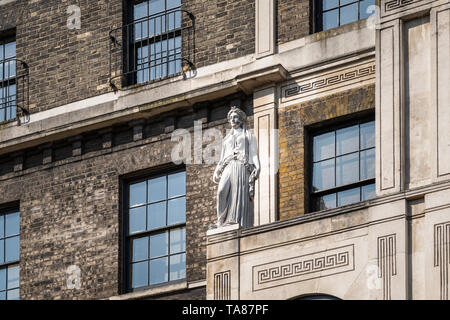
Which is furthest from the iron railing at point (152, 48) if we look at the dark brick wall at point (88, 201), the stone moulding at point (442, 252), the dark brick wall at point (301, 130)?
the stone moulding at point (442, 252)

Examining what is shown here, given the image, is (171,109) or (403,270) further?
(171,109)

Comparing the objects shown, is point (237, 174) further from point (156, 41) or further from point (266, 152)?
point (156, 41)

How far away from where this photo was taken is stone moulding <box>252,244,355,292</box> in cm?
2781

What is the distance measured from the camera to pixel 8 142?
112 feet

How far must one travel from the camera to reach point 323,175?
1206 inches

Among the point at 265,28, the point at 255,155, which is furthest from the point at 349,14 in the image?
the point at 255,155

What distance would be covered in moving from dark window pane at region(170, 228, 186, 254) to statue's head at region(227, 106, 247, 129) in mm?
2586

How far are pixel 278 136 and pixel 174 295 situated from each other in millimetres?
3382

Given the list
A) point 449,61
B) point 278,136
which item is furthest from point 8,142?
point 449,61

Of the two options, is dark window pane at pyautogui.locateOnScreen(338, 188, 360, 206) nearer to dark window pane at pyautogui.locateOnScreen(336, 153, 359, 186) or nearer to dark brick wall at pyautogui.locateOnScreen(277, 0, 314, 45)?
dark window pane at pyautogui.locateOnScreen(336, 153, 359, 186)

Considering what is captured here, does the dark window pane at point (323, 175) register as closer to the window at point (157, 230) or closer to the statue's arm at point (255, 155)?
the statue's arm at point (255, 155)

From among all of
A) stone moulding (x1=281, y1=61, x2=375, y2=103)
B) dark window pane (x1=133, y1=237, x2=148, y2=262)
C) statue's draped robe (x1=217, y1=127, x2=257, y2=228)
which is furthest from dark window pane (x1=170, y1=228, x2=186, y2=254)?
stone moulding (x1=281, y1=61, x2=375, y2=103)
